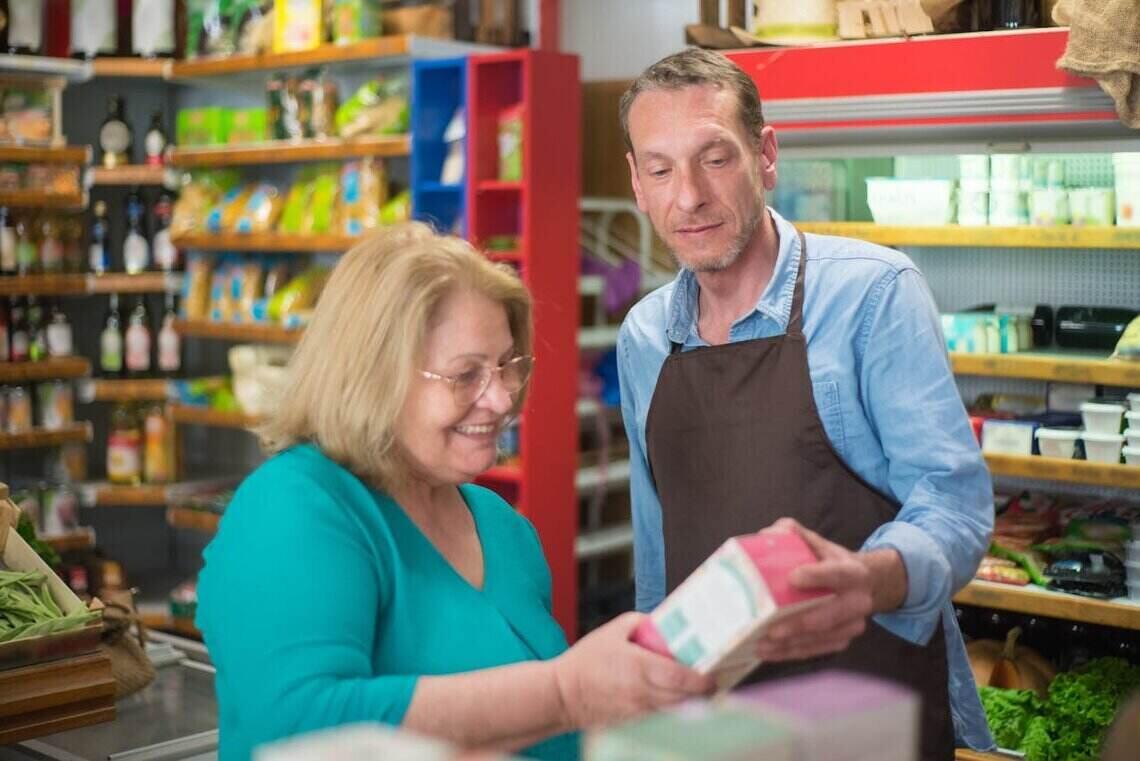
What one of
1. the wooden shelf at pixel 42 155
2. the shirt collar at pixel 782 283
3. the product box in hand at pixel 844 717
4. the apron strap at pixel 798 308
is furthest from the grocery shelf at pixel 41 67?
the product box in hand at pixel 844 717

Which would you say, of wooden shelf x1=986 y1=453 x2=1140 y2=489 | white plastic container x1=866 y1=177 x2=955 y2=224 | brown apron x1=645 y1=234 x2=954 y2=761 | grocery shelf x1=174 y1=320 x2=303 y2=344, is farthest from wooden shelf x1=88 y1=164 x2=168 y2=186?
brown apron x1=645 y1=234 x2=954 y2=761

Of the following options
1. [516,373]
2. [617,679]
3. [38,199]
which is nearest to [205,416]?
[38,199]

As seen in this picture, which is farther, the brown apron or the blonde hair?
the brown apron

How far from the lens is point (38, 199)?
21.1 ft

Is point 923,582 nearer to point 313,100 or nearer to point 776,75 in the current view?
point 776,75

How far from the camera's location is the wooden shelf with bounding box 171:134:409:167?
609 centimetres

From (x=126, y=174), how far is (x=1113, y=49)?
5.20 m

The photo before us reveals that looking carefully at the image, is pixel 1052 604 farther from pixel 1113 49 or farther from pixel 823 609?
pixel 823 609

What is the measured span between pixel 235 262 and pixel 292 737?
5820mm

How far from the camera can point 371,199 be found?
6309 millimetres

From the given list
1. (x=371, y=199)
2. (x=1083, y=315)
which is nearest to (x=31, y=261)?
(x=371, y=199)

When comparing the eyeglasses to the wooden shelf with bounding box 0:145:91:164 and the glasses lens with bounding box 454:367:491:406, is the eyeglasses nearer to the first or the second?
the glasses lens with bounding box 454:367:491:406

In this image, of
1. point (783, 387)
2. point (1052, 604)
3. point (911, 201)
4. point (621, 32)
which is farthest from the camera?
point (621, 32)

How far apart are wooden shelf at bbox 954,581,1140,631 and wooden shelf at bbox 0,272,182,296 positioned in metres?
4.37
